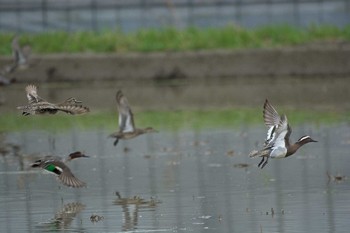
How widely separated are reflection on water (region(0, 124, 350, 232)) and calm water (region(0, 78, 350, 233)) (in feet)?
0.03

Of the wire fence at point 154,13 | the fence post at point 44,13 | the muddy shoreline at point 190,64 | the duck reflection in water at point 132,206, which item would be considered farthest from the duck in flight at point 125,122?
the fence post at point 44,13

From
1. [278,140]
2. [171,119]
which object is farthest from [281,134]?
[171,119]

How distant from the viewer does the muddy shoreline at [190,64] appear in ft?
86.9

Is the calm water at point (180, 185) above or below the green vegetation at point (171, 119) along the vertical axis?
below

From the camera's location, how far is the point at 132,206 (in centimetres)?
1160

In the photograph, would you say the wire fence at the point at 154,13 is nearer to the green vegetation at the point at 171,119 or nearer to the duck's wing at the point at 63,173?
the green vegetation at the point at 171,119

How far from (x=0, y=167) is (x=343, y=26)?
53.2ft

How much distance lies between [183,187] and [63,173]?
125 centimetres

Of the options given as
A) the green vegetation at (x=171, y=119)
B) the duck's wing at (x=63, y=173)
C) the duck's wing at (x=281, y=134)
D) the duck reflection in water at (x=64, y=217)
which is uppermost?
the green vegetation at (x=171, y=119)

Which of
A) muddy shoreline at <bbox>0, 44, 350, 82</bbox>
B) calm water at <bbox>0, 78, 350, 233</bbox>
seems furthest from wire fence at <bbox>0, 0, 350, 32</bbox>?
calm water at <bbox>0, 78, 350, 233</bbox>

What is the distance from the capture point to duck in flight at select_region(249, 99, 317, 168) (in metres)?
12.4

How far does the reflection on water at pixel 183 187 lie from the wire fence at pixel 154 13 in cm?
1361

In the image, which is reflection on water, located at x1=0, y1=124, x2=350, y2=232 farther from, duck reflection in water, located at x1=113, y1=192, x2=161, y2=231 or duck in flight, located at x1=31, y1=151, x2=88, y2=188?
duck in flight, located at x1=31, y1=151, x2=88, y2=188

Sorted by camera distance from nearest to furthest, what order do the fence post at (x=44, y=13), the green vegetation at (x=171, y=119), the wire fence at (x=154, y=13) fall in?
the green vegetation at (x=171, y=119), the wire fence at (x=154, y=13), the fence post at (x=44, y=13)
